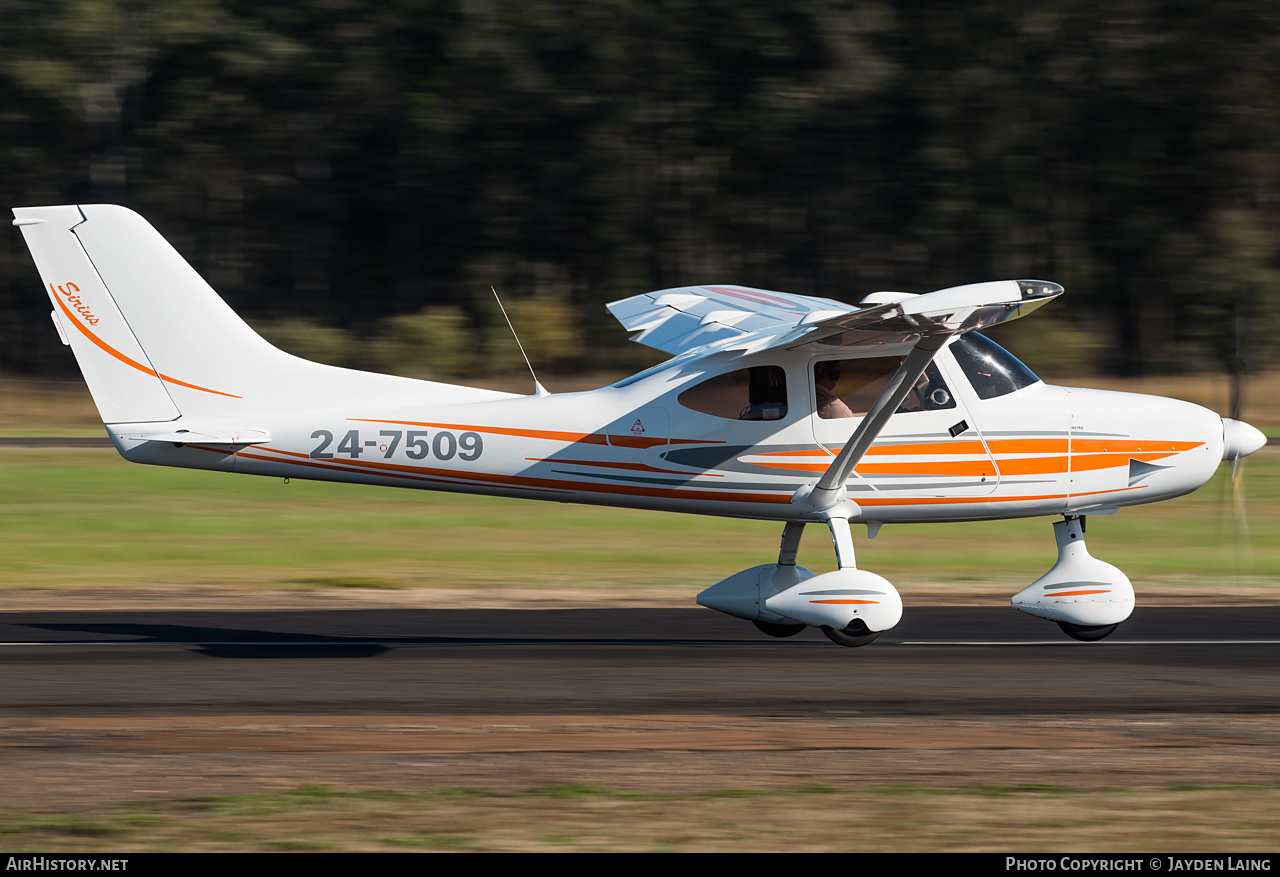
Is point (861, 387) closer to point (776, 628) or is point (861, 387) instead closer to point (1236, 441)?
point (776, 628)

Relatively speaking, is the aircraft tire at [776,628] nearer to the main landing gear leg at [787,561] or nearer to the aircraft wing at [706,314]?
the main landing gear leg at [787,561]

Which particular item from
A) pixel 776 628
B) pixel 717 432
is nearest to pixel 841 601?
pixel 776 628

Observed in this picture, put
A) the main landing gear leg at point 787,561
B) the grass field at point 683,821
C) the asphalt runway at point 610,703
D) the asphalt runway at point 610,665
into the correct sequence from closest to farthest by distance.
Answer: the grass field at point 683,821
the asphalt runway at point 610,703
the asphalt runway at point 610,665
the main landing gear leg at point 787,561

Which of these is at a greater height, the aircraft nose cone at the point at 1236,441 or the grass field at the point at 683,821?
the aircraft nose cone at the point at 1236,441

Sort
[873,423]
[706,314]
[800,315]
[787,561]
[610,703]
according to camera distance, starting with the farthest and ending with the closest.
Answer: [706,314]
[800,315]
[787,561]
[873,423]
[610,703]

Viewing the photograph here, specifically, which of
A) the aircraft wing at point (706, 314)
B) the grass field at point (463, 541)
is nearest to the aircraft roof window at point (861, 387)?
the aircraft wing at point (706, 314)

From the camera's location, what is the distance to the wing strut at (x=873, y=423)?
10.0 metres

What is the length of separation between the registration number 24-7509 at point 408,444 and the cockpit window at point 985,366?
12.3 feet

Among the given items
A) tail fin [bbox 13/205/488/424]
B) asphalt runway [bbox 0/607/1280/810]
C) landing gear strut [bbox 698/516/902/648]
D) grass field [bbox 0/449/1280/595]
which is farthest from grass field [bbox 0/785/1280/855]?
grass field [bbox 0/449/1280/595]

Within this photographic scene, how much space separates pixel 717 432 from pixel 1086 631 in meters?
3.32

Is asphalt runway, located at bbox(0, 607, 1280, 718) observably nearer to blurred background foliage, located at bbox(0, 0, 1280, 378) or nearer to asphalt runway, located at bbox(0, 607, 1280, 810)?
asphalt runway, located at bbox(0, 607, 1280, 810)

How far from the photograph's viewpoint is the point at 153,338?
10375 mm

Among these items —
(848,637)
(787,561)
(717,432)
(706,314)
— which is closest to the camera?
(848,637)
